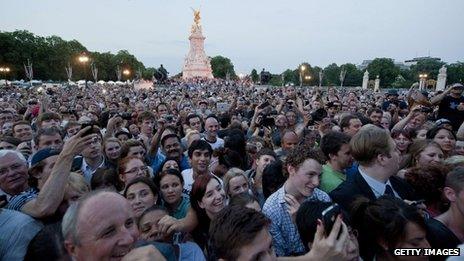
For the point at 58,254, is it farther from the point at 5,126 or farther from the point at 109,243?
the point at 5,126

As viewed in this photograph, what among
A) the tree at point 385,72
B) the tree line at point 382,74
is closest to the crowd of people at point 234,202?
the tree line at point 382,74

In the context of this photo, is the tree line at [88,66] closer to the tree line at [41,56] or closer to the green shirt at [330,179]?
the tree line at [41,56]

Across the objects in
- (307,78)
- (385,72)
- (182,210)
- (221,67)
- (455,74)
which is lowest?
(307,78)

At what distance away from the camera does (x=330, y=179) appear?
4.47 metres

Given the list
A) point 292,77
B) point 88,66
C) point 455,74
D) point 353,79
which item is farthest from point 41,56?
point 455,74

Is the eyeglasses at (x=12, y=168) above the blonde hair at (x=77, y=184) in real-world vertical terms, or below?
above

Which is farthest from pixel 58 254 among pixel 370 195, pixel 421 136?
pixel 421 136

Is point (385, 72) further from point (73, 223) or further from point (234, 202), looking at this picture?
point (73, 223)

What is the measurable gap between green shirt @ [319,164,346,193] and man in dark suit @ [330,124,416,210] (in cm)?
62

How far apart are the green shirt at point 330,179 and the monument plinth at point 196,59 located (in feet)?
242

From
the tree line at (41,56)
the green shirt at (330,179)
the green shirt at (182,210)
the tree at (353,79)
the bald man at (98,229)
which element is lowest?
the tree at (353,79)

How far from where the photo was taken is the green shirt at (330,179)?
4.40m

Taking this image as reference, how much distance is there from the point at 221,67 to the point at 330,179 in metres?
120

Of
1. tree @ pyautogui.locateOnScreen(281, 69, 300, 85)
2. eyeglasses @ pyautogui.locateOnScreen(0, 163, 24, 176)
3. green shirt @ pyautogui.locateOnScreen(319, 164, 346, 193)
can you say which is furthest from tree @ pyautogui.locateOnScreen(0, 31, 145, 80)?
green shirt @ pyautogui.locateOnScreen(319, 164, 346, 193)
